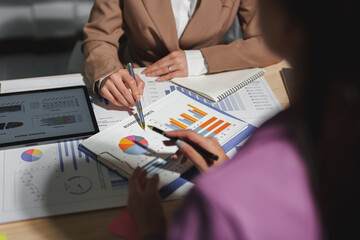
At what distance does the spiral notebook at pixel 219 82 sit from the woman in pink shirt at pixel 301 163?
26.2 inches

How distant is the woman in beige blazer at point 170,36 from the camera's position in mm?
1316

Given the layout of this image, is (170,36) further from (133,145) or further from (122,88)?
→ (133,145)

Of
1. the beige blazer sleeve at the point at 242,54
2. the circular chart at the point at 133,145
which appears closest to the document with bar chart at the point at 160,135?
the circular chart at the point at 133,145

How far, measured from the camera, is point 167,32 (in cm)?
140

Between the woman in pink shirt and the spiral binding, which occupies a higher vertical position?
the spiral binding

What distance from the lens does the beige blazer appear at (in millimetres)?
1346

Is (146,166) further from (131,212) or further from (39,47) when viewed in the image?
(39,47)

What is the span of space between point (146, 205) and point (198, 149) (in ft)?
0.61

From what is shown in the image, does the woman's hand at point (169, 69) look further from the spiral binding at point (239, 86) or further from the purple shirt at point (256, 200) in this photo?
the purple shirt at point (256, 200)

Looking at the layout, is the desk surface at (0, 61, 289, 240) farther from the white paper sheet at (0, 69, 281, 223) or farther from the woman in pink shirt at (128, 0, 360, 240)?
the woman in pink shirt at (128, 0, 360, 240)

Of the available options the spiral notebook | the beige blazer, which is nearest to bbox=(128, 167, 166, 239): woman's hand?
the spiral notebook

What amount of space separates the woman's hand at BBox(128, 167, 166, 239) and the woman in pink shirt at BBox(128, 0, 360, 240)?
7.4 inches

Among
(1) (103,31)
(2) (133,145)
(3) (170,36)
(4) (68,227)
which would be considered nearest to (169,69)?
(3) (170,36)

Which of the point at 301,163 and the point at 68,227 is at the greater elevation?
the point at 68,227
